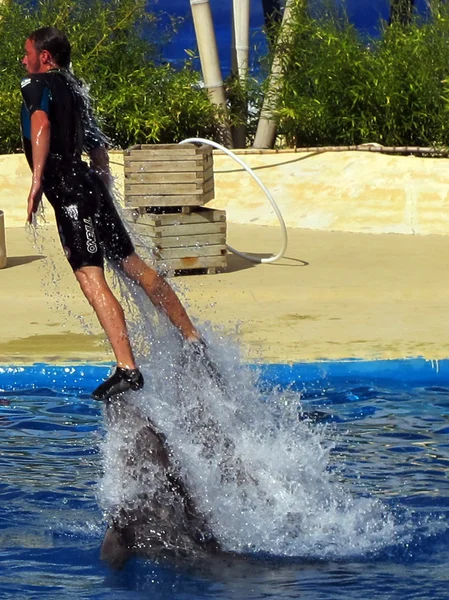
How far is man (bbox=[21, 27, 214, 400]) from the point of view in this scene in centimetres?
468

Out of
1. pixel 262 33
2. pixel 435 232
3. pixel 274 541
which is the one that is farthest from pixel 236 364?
pixel 262 33

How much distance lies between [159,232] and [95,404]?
275 cm

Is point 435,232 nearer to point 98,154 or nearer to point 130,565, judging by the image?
point 98,154

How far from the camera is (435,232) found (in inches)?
427

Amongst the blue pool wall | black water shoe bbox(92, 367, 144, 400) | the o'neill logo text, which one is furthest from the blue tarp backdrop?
black water shoe bbox(92, 367, 144, 400)

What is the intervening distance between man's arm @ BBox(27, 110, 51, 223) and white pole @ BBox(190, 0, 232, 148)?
764 centimetres

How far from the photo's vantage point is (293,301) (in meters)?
8.11

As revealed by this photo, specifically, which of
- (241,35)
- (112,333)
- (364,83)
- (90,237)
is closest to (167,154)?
(364,83)

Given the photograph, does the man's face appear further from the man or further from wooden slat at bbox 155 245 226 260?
wooden slat at bbox 155 245 226 260

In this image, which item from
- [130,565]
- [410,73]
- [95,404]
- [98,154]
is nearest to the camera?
[130,565]

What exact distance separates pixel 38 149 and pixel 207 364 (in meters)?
1.14

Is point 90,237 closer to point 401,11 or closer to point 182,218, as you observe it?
point 182,218

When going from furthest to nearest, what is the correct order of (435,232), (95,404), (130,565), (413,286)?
(435,232), (413,286), (95,404), (130,565)

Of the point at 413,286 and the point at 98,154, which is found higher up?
the point at 98,154
